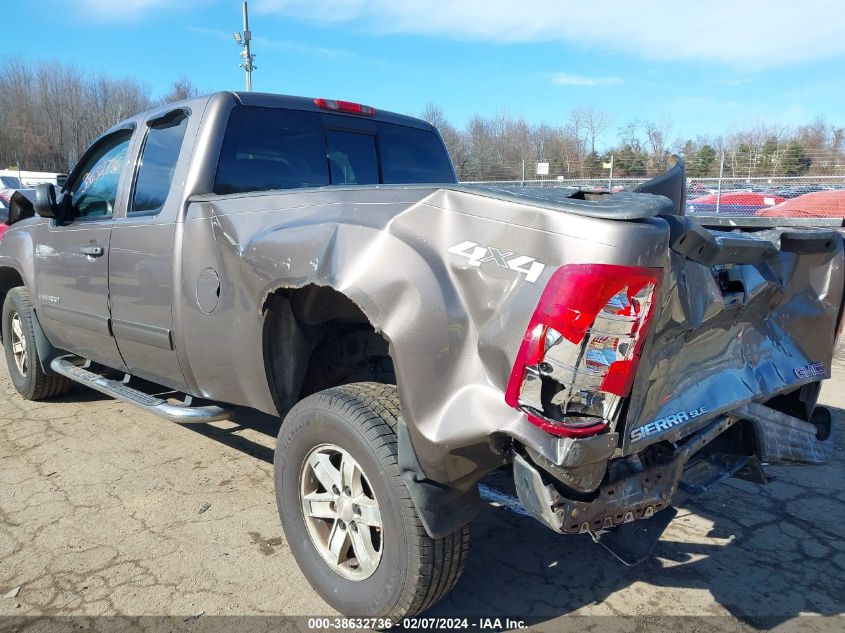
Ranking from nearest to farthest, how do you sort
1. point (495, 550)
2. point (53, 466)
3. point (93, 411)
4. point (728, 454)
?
point (728, 454)
point (495, 550)
point (53, 466)
point (93, 411)

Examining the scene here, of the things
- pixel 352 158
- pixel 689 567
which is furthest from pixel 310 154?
pixel 689 567

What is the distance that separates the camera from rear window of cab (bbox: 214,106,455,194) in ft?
11.4

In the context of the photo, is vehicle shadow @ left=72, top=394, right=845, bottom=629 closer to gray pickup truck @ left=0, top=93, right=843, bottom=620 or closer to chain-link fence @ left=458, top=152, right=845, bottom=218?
gray pickup truck @ left=0, top=93, right=843, bottom=620

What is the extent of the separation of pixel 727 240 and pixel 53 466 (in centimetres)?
401

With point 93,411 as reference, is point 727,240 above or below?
→ above

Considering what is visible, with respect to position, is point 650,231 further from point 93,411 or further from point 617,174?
point 617,174

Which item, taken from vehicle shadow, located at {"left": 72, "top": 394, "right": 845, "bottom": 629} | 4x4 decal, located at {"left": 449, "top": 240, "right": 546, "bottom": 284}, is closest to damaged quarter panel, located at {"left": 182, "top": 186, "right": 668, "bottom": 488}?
4x4 decal, located at {"left": 449, "top": 240, "right": 546, "bottom": 284}

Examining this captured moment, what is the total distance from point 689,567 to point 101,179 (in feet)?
13.6

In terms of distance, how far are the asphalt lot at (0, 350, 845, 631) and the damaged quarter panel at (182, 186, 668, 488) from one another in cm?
107

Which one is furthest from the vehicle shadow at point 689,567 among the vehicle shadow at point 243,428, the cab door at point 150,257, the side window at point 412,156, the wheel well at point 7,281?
the wheel well at point 7,281

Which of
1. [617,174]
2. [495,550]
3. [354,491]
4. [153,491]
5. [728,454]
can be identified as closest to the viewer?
[354,491]

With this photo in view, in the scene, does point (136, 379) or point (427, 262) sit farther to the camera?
point (136, 379)

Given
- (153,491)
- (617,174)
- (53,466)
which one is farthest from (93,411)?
(617,174)

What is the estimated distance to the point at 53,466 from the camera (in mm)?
4102
